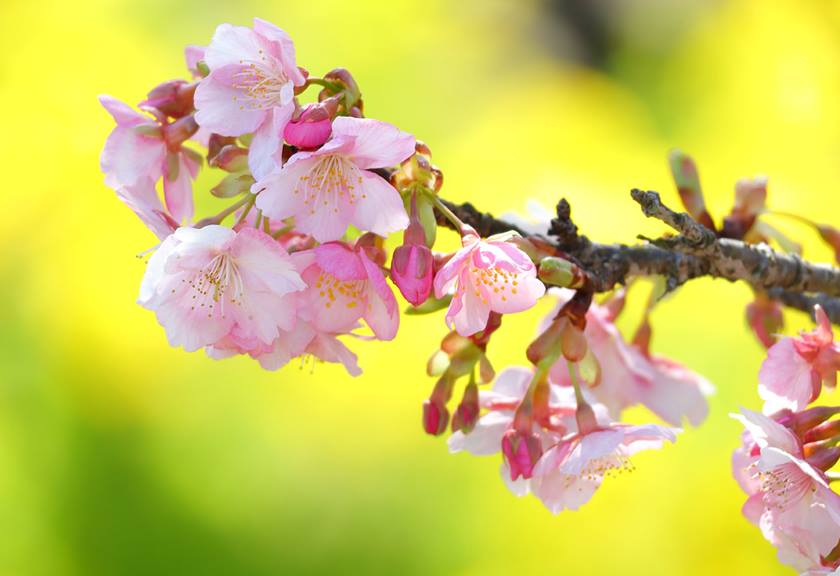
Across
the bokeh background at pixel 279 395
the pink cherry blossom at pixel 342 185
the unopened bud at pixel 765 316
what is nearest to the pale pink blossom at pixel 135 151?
the pink cherry blossom at pixel 342 185

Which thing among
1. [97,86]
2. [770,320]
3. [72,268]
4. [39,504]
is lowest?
[39,504]

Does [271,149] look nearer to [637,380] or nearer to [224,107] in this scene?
[224,107]

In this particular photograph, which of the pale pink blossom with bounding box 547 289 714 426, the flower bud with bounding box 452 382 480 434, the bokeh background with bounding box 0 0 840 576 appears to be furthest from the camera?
the bokeh background with bounding box 0 0 840 576

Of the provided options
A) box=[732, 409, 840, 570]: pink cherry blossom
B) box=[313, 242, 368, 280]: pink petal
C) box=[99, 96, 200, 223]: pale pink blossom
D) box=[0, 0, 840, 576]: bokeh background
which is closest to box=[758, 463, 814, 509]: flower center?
box=[732, 409, 840, 570]: pink cherry blossom

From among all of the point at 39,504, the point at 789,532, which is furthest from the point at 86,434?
the point at 789,532

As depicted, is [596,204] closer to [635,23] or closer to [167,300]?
[167,300]

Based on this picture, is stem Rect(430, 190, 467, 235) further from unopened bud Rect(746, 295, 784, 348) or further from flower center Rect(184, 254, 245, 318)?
unopened bud Rect(746, 295, 784, 348)
